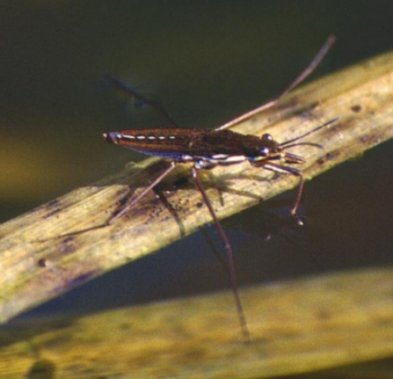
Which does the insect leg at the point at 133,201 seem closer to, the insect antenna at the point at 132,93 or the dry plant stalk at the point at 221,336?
the dry plant stalk at the point at 221,336

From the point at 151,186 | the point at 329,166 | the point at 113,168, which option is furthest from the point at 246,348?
the point at 113,168

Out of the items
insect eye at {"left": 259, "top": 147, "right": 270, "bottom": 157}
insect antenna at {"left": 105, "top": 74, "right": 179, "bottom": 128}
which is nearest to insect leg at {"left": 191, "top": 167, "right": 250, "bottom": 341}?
insect eye at {"left": 259, "top": 147, "right": 270, "bottom": 157}

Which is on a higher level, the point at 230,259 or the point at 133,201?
the point at 133,201

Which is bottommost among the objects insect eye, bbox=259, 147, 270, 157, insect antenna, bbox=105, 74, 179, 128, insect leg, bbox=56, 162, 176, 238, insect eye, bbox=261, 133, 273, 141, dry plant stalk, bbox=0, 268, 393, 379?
dry plant stalk, bbox=0, 268, 393, 379

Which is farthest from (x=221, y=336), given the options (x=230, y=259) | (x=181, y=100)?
(x=181, y=100)

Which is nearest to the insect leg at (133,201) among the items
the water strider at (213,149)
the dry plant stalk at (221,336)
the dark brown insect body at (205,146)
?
the water strider at (213,149)

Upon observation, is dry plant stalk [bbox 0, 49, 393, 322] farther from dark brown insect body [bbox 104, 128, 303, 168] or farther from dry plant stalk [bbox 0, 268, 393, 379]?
dry plant stalk [bbox 0, 268, 393, 379]

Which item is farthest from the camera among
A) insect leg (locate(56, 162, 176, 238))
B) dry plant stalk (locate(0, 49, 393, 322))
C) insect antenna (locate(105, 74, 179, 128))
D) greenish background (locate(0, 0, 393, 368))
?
insect antenna (locate(105, 74, 179, 128))

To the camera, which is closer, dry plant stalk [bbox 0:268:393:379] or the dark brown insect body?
dry plant stalk [bbox 0:268:393:379]

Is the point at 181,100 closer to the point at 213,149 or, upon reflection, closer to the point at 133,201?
the point at 213,149
